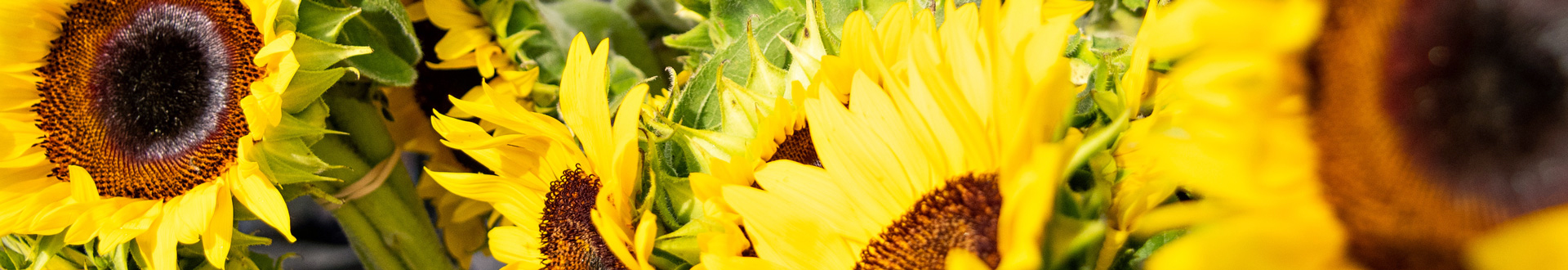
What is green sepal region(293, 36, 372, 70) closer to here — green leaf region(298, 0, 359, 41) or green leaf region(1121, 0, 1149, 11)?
green leaf region(298, 0, 359, 41)

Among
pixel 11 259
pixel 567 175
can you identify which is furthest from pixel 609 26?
pixel 11 259

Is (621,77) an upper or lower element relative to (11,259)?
upper

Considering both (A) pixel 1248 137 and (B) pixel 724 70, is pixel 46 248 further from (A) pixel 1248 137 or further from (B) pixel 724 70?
(A) pixel 1248 137

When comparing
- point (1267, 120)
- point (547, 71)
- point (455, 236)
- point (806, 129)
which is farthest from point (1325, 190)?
point (455, 236)

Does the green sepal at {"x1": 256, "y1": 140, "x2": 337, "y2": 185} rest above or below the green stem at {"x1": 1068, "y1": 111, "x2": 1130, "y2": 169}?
below

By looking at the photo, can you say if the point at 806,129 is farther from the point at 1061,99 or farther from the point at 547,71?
the point at 547,71

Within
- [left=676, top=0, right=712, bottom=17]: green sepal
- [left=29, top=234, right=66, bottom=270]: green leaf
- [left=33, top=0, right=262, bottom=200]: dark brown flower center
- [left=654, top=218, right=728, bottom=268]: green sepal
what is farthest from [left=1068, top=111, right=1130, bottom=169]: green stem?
[left=29, top=234, right=66, bottom=270]: green leaf
